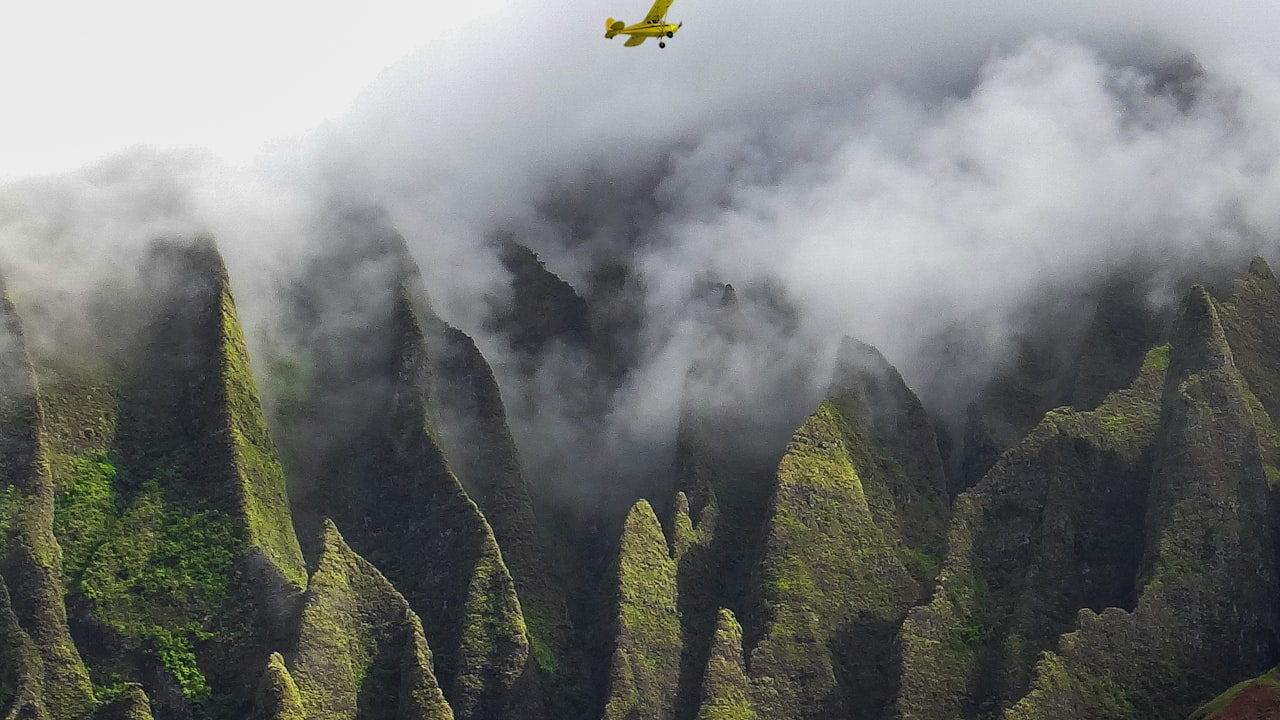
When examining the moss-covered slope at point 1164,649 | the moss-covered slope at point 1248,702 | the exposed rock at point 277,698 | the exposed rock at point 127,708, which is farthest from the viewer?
the moss-covered slope at point 1164,649

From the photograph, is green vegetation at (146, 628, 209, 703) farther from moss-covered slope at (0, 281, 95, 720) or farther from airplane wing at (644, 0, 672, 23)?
airplane wing at (644, 0, 672, 23)

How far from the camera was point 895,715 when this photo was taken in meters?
196

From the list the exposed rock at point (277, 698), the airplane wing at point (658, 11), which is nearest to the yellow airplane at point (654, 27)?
the airplane wing at point (658, 11)

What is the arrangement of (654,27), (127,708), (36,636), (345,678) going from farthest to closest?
(345,678), (36,636), (127,708), (654,27)

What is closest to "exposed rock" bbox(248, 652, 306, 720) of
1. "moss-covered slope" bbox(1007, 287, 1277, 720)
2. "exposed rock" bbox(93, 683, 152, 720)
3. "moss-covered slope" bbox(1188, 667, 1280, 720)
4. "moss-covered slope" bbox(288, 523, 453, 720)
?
"moss-covered slope" bbox(288, 523, 453, 720)

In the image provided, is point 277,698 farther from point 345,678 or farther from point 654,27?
point 654,27

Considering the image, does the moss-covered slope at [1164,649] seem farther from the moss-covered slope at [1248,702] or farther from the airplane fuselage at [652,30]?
the airplane fuselage at [652,30]

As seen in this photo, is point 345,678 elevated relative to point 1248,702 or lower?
elevated

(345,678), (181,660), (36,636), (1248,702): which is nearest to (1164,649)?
(1248,702)

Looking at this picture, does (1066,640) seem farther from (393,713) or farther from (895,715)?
(393,713)

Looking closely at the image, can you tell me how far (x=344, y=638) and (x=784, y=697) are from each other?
4218cm

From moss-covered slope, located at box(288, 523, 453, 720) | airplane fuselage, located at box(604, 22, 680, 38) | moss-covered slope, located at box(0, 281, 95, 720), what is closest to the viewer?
airplane fuselage, located at box(604, 22, 680, 38)

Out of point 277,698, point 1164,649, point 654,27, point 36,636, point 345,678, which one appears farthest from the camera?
point 345,678

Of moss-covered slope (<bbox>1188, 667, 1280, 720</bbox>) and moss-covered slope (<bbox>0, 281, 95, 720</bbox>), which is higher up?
moss-covered slope (<bbox>0, 281, 95, 720</bbox>)
